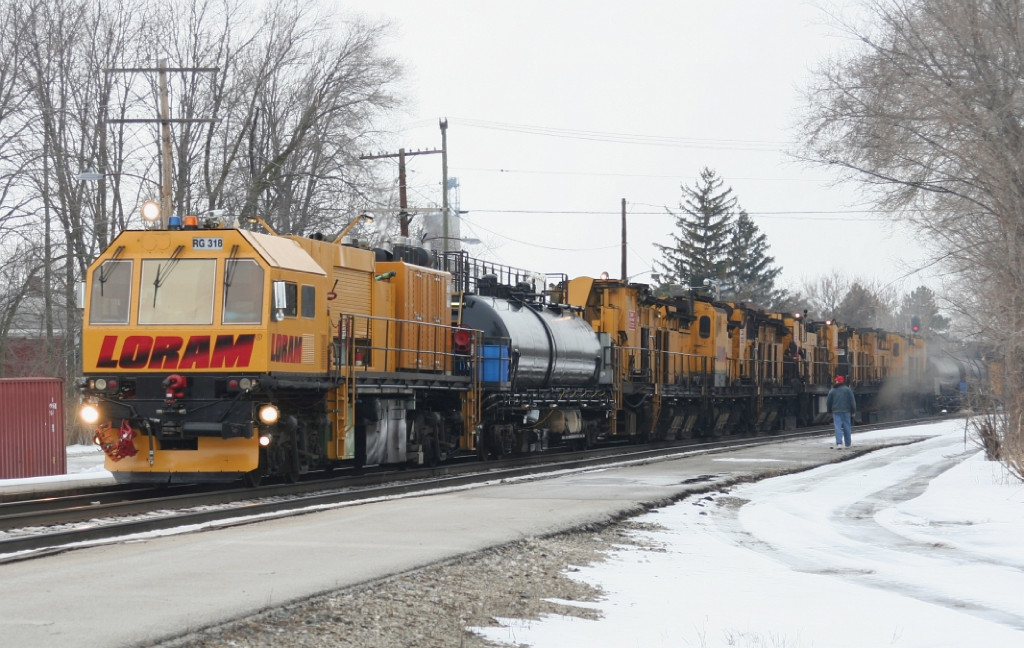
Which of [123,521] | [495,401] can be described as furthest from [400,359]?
[123,521]

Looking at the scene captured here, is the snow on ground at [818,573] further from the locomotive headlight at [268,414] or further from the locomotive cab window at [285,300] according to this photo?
the locomotive cab window at [285,300]

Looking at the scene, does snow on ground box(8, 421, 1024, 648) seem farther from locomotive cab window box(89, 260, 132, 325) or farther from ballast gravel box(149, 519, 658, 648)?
locomotive cab window box(89, 260, 132, 325)

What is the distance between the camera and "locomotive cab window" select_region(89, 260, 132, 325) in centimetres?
1636

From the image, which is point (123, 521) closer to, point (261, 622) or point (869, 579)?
point (261, 622)

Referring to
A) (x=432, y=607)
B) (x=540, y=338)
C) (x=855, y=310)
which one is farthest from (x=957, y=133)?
(x=855, y=310)

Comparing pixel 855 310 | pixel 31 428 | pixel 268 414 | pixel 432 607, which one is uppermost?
pixel 855 310

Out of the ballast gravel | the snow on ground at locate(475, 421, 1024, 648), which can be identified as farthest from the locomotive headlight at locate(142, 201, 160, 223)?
the ballast gravel

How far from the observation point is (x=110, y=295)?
16438mm

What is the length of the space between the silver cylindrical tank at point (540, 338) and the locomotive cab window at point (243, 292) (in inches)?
291

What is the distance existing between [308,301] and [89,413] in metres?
3.31

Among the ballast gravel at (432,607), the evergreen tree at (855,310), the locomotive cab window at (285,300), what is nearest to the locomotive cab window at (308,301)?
the locomotive cab window at (285,300)

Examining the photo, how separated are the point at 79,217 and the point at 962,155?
23646mm

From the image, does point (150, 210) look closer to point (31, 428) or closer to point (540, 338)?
point (31, 428)

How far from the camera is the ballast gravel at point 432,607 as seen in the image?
7.25 metres
